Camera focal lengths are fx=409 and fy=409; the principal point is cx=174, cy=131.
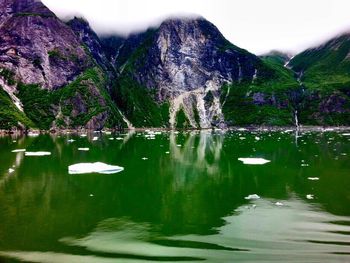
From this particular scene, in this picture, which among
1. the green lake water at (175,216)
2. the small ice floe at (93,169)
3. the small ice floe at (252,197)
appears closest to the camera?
the green lake water at (175,216)

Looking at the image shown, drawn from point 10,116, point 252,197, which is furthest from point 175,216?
point 10,116

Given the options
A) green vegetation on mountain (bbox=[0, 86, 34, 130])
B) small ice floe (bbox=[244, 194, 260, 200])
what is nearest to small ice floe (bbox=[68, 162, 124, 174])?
small ice floe (bbox=[244, 194, 260, 200])

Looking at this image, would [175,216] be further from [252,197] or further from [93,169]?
[93,169]

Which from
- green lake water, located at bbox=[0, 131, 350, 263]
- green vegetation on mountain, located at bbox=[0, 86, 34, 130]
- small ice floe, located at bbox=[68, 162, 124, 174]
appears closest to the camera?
green lake water, located at bbox=[0, 131, 350, 263]

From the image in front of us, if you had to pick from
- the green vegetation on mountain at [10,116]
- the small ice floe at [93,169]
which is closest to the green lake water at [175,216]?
the small ice floe at [93,169]

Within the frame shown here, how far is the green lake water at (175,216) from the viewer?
19.5m

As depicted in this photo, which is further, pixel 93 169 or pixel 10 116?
pixel 10 116

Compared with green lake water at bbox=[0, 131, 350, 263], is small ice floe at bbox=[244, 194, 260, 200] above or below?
above

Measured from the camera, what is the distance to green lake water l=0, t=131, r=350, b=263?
19500 millimetres

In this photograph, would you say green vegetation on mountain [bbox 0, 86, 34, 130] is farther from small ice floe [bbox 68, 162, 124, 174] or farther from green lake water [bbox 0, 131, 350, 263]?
small ice floe [bbox 68, 162, 124, 174]

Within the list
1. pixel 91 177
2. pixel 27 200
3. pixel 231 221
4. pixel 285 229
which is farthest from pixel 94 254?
pixel 91 177

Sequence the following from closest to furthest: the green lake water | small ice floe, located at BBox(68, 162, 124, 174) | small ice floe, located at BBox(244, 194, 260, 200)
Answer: the green lake water → small ice floe, located at BBox(244, 194, 260, 200) → small ice floe, located at BBox(68, 162, 124, 174)

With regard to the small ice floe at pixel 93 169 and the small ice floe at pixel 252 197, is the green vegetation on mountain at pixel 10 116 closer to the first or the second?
the small ice floe at pixel 93 169

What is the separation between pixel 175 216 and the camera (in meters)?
26.5
